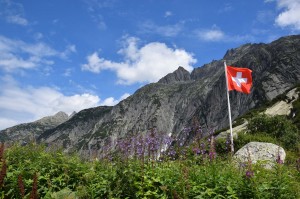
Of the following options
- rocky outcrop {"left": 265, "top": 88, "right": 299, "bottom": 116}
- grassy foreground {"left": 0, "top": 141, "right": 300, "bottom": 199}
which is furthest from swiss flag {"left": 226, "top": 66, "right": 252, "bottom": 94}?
rocky outcrop {"left": 265, "top": 88, "right": 299, "bottom": 116}

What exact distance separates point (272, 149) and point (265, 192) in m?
15.3

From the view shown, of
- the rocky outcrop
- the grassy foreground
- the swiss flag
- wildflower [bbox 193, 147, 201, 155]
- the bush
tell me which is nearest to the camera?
the grassy foreground

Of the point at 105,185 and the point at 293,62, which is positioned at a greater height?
the point at 293,62

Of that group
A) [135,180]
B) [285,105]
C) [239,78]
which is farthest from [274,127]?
[135,180]

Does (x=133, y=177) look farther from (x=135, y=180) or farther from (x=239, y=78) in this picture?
(x=239, y=78)

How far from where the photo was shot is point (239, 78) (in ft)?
80.0

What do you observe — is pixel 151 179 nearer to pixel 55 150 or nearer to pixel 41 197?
pixel 41 197

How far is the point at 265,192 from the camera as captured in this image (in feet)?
23.3

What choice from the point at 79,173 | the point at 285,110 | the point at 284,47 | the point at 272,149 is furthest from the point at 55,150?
the point at 284,47

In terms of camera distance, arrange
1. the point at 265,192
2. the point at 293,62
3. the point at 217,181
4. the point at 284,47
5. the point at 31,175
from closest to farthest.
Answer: the point at 265,192
the point at 217,181
the point at 31,175
the point at 293,62
the point at 284,47

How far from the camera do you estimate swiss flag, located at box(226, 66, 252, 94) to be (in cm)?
2400

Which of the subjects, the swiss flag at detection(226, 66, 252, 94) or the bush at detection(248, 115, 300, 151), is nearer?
the swiss flag at detection(226, 66, 252, 94)

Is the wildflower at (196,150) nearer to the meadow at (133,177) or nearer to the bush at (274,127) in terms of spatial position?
the meadow at (133,177)

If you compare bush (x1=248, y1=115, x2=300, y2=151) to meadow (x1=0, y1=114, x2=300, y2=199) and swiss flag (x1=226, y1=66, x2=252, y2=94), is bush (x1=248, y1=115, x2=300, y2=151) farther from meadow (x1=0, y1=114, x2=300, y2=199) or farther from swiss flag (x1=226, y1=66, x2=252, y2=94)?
meadow (x1=0, y1=114, x2=300, y2=199)
